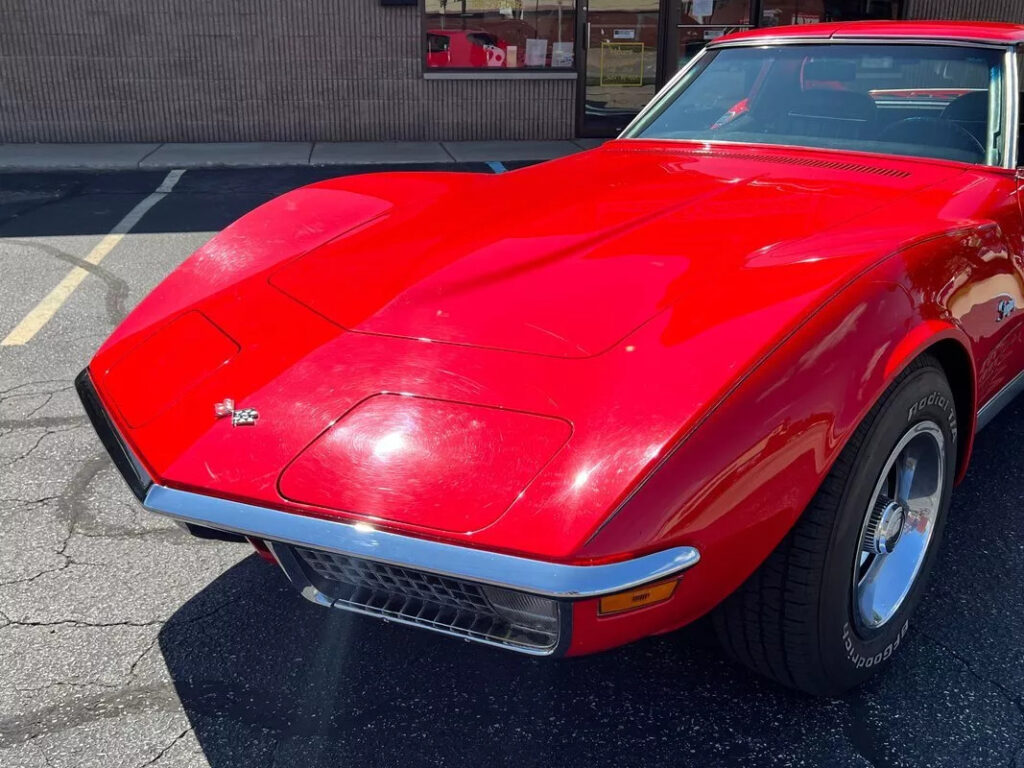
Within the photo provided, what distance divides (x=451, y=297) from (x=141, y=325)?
2.74ft

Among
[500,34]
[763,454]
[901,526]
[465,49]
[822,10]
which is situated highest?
[822,10]

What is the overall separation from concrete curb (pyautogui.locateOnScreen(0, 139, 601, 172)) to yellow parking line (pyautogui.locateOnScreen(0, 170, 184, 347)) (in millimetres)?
1420

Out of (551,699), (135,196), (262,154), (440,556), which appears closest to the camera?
(440,556)

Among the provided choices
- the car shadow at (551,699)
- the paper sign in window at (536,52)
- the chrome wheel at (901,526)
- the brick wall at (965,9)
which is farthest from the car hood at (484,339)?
the brick wall at (965,9)

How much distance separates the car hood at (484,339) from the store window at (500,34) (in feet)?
25.4

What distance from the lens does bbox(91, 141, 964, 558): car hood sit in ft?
5.50

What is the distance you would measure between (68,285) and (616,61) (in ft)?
23.2

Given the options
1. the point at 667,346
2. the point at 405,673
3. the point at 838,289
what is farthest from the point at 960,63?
the point at 405,673

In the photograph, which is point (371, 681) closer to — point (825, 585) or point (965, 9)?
point (825, 585)

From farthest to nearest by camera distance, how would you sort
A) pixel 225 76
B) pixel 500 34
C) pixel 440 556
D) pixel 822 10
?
pixel 822 10, pixel 500 34, pixel 225 76, pixel 440 556

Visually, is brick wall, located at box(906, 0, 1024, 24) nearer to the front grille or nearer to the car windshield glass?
the car windshield glass

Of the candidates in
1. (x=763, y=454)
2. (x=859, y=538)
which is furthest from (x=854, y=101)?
(x=763, y=454)

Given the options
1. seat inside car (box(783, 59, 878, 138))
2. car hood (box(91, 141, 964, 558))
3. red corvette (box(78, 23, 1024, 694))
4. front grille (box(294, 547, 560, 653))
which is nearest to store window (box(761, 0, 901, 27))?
seat inside car (box(783, 59, 878, 138))

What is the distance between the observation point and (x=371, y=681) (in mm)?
2203
